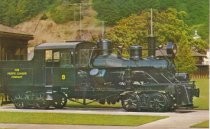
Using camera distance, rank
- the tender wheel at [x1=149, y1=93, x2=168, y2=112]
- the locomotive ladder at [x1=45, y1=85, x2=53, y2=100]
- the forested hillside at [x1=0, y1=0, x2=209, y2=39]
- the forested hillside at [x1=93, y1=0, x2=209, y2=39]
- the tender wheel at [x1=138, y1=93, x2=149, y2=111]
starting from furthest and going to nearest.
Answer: the forested hillside at [x1=93, y1=0, x2=209, y2=39] → the forested hillside at [x1=0, y1=0, x2=209, y2=39] → the locomotive ladder at [x1=45, y1=85, x2=53, y2=100] → the tender wheel at [x1=138, y1=93, x2=149, y2=111] → the tender wheel at [x1=149, y1=93, x2=168, y2=112]

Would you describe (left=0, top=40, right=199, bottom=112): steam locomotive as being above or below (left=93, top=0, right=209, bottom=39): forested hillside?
below

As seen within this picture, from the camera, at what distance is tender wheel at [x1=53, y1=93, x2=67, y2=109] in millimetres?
20816

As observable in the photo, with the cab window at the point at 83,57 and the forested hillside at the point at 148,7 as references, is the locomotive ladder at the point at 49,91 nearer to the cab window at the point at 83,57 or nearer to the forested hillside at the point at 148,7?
the cab window at the point at 83,57

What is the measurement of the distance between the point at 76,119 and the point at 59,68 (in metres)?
5.27

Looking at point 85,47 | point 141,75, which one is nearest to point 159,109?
point 141,75

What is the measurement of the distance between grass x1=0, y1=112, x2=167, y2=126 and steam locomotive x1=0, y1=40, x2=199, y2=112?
2625 mm

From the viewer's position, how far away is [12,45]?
29016 millimetres

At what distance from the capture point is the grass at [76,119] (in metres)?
14.7

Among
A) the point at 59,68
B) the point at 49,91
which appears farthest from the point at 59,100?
the point at 59,68

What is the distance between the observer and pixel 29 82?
69.4 feet

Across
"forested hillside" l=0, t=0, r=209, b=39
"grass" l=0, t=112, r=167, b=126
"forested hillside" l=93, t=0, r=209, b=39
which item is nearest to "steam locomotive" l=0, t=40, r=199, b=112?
"grass" l=0, t=112, r=167, b=126

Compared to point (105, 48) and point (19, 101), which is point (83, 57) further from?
point (19, 101)

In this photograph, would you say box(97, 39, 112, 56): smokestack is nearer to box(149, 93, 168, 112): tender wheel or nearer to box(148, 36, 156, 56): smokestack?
box(148, 36, 156, 56): smokestack

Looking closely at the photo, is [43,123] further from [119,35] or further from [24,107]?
[119,35]
